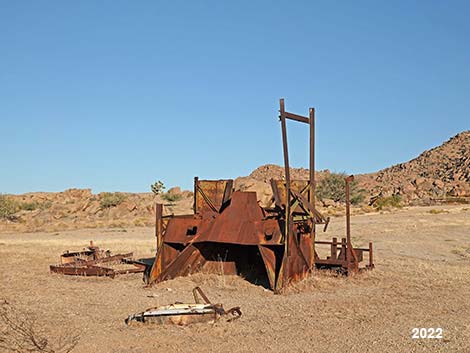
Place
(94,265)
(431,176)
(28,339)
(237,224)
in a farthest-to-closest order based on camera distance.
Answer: (431,176) < (94,265) < (237,224) < (28,339)

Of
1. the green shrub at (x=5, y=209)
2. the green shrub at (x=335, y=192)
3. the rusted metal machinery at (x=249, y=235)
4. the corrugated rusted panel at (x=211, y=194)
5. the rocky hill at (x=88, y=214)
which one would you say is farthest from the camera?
the green shrub at (x=335, y=192)

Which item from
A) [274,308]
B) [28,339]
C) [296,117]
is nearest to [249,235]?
[274,308]

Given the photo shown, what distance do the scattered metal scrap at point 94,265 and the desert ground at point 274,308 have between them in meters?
0.25

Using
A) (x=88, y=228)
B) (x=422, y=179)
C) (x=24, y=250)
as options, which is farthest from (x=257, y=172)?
(x=24, y=250)

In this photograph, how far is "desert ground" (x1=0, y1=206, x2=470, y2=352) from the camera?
21.7ft

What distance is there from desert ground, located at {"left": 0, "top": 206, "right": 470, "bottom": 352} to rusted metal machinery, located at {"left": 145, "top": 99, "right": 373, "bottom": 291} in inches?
13.4

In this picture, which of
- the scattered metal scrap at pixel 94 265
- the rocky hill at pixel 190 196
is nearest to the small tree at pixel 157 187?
the rocky hill at pixel 190 196

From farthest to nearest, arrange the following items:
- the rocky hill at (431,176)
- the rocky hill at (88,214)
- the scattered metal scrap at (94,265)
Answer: the rocky hill at (431,176) → the rocky hill at (88,214) → the scattered metal scrap at (94,265)

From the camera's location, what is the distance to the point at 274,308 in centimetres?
862

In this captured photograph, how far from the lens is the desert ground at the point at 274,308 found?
261 inches

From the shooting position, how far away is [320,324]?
754cm

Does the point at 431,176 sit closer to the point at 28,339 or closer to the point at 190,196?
the point at 190,196

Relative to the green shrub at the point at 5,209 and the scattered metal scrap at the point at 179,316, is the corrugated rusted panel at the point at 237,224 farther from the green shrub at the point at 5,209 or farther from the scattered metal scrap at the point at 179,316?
the green shrub at the point at 5,209

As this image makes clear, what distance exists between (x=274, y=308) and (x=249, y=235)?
2091 mm
